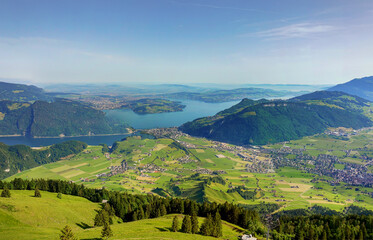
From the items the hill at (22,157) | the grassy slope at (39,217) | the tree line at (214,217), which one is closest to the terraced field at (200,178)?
the hill at (22,157)

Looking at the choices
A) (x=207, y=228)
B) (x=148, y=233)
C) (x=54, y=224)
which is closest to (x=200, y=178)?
(x=207, y=228)

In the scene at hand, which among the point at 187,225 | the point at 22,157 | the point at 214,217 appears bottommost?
the point at 22,157

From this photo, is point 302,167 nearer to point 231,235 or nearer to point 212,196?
point 212,196

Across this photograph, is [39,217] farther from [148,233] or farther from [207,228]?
[207,228]

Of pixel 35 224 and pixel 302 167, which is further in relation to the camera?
pixel 302 167

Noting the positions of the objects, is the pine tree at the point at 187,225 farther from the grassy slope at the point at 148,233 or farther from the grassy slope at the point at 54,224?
the grassy slope at the point at 54,224

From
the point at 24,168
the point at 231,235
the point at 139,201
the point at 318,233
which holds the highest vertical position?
the point at 231,235

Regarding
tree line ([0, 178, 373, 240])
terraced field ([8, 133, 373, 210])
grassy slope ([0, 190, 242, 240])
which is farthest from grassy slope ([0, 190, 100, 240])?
terraced field ([8, 133, 373, 210])

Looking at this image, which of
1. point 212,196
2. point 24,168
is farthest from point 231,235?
point 24,168
